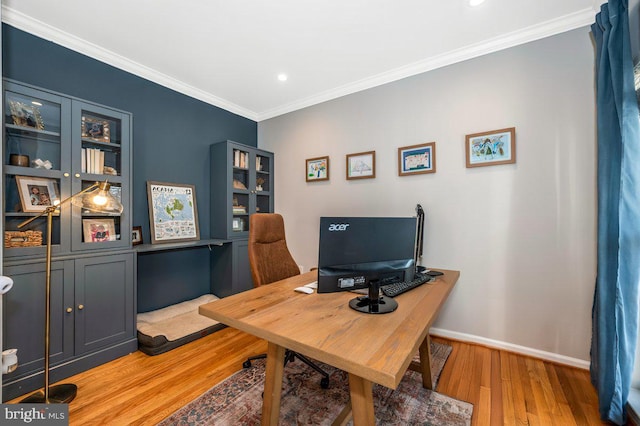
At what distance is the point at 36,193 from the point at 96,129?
66 centimetres

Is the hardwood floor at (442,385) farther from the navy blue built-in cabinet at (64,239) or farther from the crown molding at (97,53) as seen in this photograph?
the crown molding at (97,53)

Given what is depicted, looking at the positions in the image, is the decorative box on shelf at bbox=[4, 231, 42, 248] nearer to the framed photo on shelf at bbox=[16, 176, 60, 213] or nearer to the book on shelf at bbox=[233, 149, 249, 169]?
the framed photo on shelf at bbox=[16, 176, 60, 213]

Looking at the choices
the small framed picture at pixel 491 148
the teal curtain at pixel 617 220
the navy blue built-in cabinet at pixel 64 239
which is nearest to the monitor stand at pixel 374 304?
the teal curtain at pixel 617 220

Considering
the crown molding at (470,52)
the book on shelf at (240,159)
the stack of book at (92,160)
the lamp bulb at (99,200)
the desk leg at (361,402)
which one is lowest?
the desk leg at (361,402)

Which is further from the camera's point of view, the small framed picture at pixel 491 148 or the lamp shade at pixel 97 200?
the small framed picture at pixel 491 148

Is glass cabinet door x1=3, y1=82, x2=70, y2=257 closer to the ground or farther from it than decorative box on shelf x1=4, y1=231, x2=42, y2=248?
farther from it

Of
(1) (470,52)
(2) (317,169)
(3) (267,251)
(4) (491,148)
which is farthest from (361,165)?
(3) (267,251)

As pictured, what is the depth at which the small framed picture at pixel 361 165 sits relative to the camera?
296 cm

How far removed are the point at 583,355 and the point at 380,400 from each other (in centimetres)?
163

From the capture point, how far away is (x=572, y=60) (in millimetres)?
2061

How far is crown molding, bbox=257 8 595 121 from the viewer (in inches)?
80.2

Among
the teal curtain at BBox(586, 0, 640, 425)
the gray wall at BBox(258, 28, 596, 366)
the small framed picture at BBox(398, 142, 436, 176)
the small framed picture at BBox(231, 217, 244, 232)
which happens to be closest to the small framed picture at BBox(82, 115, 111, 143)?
the small framed picture at BBox(231, 217, 244, 232)

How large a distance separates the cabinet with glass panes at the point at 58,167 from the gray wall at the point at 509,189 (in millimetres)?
2386

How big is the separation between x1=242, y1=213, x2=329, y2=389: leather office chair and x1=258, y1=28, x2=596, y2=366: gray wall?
1.15 m
